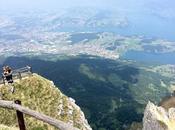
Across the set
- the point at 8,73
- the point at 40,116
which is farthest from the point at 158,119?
the point at 40,116

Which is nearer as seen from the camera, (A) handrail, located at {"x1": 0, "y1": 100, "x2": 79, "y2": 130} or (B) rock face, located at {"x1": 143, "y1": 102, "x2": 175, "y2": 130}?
(A) handrail, located at {"x1": 0, "y1": 100, "x2": 79, "y2": 130}

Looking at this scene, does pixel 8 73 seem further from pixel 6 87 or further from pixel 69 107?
pixel 69 107

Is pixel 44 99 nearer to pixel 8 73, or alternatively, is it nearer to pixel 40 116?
pixel 8 73

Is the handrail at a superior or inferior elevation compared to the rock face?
superior

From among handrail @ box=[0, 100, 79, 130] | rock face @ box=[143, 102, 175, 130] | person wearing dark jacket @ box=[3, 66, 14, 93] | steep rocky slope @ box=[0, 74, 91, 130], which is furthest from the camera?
steep rocky slope @ box=[0, 74, 91, 130]

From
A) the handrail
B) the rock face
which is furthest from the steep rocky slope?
the handrail

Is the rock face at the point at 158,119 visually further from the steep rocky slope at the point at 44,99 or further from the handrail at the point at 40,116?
the handrail at the point at 40,116

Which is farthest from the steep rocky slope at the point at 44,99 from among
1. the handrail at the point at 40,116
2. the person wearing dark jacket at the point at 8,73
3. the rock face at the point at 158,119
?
the handrail at the point at 40,116

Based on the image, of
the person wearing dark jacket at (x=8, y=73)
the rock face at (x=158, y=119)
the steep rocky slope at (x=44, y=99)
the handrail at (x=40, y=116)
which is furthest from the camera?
the steep rocky slope at (x=44, y=99)

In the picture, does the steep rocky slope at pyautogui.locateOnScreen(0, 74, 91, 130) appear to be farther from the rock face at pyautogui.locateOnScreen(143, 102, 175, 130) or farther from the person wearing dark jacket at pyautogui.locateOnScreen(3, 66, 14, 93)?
the rock face at pyautogui.locateOnScreen(143, 102, 175, 130)
